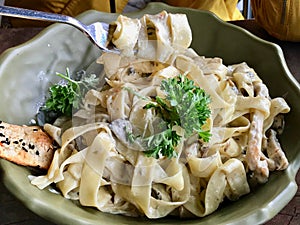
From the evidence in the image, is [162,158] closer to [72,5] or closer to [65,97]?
[65,97]

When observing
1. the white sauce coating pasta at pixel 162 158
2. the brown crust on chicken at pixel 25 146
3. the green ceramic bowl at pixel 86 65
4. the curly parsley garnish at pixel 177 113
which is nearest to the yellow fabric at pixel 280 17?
the green ceramic bowl at pixel 86 65

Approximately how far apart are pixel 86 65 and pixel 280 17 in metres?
0.55

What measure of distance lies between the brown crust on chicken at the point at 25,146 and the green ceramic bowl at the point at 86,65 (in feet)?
0.07

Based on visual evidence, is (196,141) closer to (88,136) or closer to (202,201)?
(202,201)

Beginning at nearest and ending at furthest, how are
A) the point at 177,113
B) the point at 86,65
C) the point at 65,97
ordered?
1. the point at 177,113
2. the point at 65,97
3. the point at 86,65

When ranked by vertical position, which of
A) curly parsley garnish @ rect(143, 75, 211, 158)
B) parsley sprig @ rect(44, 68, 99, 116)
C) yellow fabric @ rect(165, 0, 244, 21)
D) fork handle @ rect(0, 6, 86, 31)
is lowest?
yellow fabric @ rect(165, 0, 244, 21)

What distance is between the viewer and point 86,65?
4.94 feet

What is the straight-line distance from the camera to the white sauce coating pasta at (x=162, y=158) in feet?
3.84

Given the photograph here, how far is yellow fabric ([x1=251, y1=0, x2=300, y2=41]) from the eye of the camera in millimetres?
1516

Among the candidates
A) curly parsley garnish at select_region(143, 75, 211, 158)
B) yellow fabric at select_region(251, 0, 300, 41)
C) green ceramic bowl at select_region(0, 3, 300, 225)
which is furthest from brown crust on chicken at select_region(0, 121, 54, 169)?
yellow fabric at select_region(251, 0, 300, 41)

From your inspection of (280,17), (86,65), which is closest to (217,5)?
(280,17)

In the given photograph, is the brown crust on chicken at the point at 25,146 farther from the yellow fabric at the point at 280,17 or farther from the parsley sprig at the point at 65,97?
the yellow fabric at the point at 280,17

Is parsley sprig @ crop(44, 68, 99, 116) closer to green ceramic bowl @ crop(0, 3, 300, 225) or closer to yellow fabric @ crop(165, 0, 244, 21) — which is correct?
green ceramic bowl @ crop(0, 3, 300, 225)

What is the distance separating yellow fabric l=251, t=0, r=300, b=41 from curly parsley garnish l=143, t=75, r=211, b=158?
0.46 m
